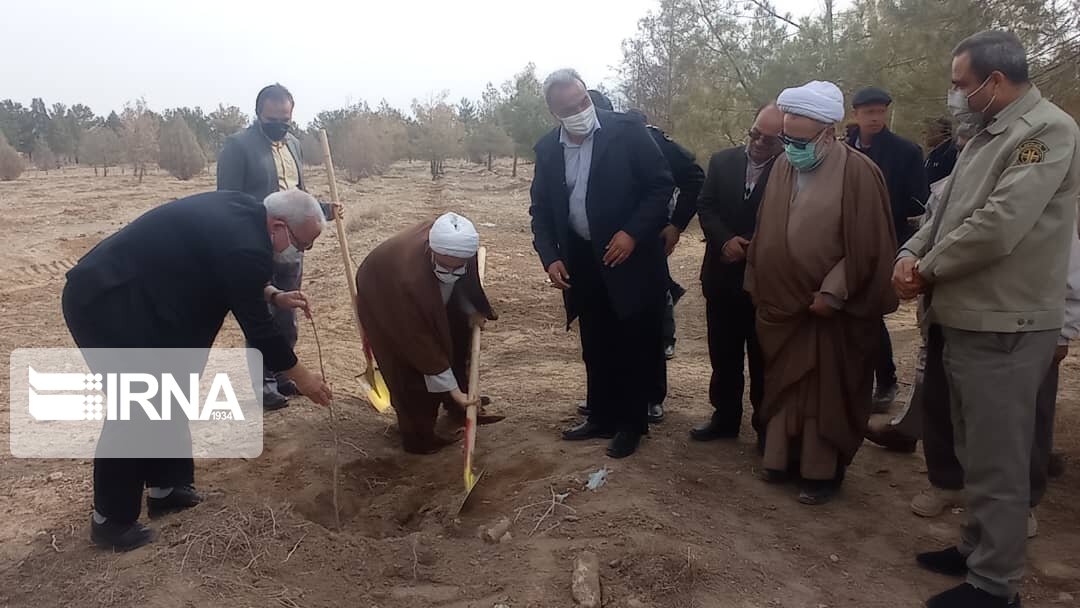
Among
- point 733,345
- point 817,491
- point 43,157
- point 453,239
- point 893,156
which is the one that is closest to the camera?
point 817,491

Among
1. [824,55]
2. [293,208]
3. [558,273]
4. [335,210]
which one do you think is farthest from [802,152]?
[824,55]

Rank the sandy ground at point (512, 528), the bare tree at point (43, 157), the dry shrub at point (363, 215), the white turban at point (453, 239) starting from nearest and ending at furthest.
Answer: the sandy ground at point (512, 528) < the white turban at point (453, 239) < the dry shrub at point (363, 215) < the bare tree at point (43, 157)

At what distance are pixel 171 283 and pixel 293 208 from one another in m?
0.53

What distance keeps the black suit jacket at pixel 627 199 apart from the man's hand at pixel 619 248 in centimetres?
3

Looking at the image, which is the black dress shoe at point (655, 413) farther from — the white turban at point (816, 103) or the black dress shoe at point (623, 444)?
the white turban at point (816, 103)

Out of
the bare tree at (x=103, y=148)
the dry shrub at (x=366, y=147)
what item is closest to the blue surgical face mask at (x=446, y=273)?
the dry shrub at (x=366, y=147)

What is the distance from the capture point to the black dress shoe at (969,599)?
2316mm

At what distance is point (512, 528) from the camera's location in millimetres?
2938

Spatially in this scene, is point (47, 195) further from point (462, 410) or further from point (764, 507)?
point (764, 507)

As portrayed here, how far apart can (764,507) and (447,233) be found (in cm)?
173

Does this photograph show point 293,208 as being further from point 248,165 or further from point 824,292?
point 824,292

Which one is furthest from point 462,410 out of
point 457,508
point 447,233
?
point 447,233

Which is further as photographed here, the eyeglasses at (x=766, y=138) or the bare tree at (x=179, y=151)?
the bare tree at (x=179, y=151)

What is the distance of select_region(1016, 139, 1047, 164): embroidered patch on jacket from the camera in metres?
2.11
